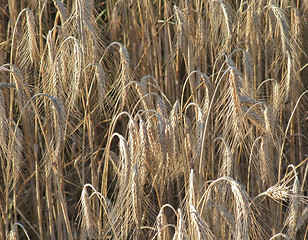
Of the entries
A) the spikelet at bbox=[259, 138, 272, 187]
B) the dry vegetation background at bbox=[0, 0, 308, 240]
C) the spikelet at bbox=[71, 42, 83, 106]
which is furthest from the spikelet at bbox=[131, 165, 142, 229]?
the spikelet at bbox=[259, 138, 272, 187]

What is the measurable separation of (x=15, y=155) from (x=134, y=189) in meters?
0.39

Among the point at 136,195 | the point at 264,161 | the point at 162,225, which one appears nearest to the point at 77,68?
the point at 136,195

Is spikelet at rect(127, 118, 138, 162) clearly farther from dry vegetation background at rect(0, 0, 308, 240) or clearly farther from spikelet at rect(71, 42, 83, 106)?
spikelet at rect(71, 42, 83, 106)

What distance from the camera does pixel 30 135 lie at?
182cm

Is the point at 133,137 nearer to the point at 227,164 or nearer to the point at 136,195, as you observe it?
the point at 136,195

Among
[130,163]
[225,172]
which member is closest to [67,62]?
[130,163]

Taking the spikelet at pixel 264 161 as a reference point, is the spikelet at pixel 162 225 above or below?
below

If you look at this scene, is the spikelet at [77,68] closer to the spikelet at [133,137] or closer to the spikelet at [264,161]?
the spikelet at [133,137]

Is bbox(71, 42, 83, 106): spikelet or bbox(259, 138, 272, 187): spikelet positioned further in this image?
bbox(259, 138, 272, 187): spikelet

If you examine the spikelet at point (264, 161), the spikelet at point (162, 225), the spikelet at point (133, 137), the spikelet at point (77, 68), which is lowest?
the spikelet at point (162, 225)

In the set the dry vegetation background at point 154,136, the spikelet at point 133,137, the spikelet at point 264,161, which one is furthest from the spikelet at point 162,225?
the spikelet at point 264,161

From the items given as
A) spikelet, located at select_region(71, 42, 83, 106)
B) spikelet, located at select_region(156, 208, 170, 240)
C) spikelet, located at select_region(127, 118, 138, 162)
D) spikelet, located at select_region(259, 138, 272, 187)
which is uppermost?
spikelet, located at select_region(71, 42, 83, 106)

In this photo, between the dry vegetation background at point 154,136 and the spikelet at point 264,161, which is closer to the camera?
the dry vegetation background at point 154,136

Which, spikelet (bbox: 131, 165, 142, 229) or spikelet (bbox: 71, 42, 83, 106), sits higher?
spikelet (bbox: 71, 42, 83, 106)
